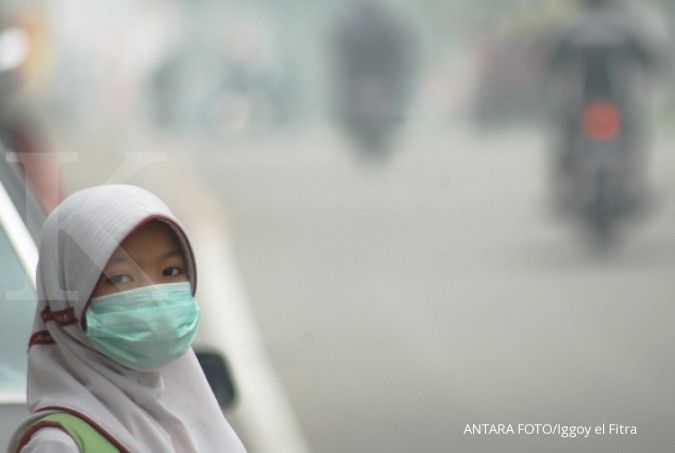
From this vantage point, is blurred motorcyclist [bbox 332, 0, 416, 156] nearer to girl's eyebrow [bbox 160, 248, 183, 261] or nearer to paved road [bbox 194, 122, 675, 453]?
paved road [bbox 194, 122, 675, 453]

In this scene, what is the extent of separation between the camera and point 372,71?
6.05 metres

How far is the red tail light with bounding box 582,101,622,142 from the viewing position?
6.11 metres

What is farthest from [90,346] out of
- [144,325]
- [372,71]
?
[372,71]

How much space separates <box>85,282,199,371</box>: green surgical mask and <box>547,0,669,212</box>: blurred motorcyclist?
4.67 meters

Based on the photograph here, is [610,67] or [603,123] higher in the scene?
[610,67]

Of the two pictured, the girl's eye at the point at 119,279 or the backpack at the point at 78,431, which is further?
the girl's eye at the point at 119,279

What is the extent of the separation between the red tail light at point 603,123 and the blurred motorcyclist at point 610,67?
3 centimetres

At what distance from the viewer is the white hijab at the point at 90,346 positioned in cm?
146

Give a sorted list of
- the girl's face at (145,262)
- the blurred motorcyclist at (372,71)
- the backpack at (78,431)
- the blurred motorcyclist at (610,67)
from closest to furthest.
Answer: the backpack at (78,431), the girl's face at (145,262), the blurred motorcyclist at (372,71), the blurred motorcyclist at (610,67)

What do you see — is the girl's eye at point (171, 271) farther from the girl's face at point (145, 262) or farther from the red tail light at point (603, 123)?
the red tail light at point (603, 123)

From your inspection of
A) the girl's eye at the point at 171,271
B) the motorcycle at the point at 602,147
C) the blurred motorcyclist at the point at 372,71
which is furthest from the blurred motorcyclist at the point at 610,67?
the girl's eye at the point at 171,271

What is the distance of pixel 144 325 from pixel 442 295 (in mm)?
4369

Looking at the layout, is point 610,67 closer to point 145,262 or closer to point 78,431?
point 145,262

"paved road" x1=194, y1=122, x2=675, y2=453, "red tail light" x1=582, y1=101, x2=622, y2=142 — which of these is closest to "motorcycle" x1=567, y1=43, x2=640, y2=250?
"red tail light" x1=582, y1=101, x2=622, y2=142
